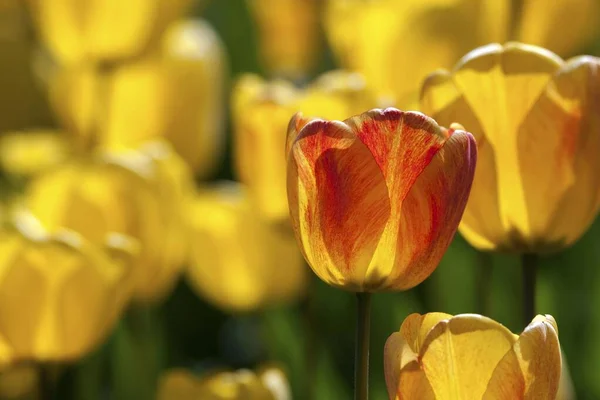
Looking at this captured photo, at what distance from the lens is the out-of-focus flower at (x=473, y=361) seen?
1.03 ft

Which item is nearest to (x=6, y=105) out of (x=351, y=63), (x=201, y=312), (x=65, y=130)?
Result: (x=65, y=130)

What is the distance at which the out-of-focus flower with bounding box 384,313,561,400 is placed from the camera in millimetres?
313

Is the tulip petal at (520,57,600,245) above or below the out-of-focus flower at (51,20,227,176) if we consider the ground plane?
above

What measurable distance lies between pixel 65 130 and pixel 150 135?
0.49 feet

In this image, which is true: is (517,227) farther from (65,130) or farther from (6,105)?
(6,105)

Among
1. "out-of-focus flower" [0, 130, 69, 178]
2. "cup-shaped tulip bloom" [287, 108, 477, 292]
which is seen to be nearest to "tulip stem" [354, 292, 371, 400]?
"cup-shaped tulip bloom" [287, 108, 477, 292]

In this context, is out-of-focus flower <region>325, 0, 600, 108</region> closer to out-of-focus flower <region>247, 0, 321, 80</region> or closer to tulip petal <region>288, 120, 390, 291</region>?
tulip petal <region>288, 120, 390, 291</region>

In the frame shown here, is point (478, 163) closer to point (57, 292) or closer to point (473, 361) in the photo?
point (473, 361)

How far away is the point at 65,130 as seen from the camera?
1.05m

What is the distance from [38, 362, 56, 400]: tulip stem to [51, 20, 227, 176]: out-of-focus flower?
0.36m

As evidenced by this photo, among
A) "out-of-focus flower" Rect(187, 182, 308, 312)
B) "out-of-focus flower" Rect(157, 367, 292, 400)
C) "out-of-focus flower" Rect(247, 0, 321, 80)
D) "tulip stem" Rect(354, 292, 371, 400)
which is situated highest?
"out-of-focus flower" Rect(247, 0, 321, 80)

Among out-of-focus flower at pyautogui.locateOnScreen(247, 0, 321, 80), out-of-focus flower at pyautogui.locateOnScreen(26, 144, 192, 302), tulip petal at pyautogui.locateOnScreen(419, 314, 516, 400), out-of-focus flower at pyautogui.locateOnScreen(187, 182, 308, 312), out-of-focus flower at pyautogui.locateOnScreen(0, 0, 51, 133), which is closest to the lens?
tulip petal at pyautogui.locateOnScreen(419, 314, 516, 400)

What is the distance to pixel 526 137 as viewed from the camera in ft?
1.35

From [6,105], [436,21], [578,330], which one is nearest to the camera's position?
[436,21]
